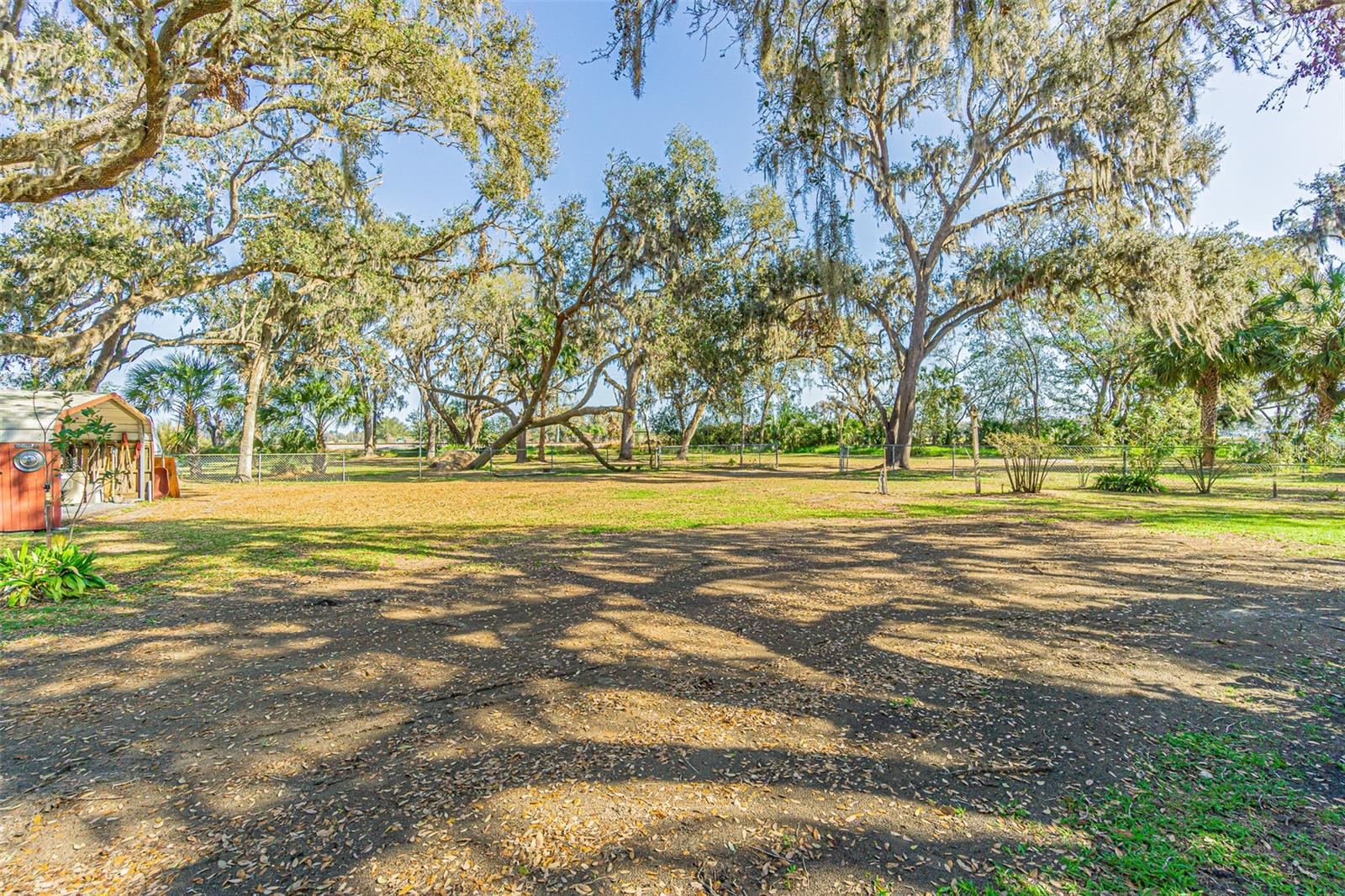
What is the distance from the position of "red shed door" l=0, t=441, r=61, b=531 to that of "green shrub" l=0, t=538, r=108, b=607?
5.03 meters

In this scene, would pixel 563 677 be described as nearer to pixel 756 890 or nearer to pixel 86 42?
pixel 756 890

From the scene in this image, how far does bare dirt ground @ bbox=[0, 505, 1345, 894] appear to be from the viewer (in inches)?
78.4

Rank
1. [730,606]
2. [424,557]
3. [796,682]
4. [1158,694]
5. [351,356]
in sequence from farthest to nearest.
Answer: [351,356], [424,557], [730,606], [796,682], [1158,694]

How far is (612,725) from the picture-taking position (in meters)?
2.93

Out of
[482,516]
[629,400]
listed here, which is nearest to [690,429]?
[629,400]

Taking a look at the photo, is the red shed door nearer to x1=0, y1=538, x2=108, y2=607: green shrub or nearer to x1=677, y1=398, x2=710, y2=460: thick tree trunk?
x1=0, y1=538, x2=108, y2=607: green shrub

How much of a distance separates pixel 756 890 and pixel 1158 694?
9.45ft

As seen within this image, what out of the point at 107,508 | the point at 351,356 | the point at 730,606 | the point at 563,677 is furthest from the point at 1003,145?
the point at 351,356

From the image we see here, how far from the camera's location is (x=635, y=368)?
99.0 feet

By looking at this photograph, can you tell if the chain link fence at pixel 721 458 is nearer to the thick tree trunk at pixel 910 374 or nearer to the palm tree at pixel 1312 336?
the thick tree trunk at pixel 910 374

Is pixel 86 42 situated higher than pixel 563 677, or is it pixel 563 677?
pixel 86 42

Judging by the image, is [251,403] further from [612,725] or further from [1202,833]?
[1202,833]

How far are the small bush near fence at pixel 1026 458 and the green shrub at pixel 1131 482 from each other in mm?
2548

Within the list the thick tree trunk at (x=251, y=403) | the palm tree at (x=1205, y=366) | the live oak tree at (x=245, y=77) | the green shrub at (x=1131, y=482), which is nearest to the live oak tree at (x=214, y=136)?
the live oak tree at (x=245, y=77)
